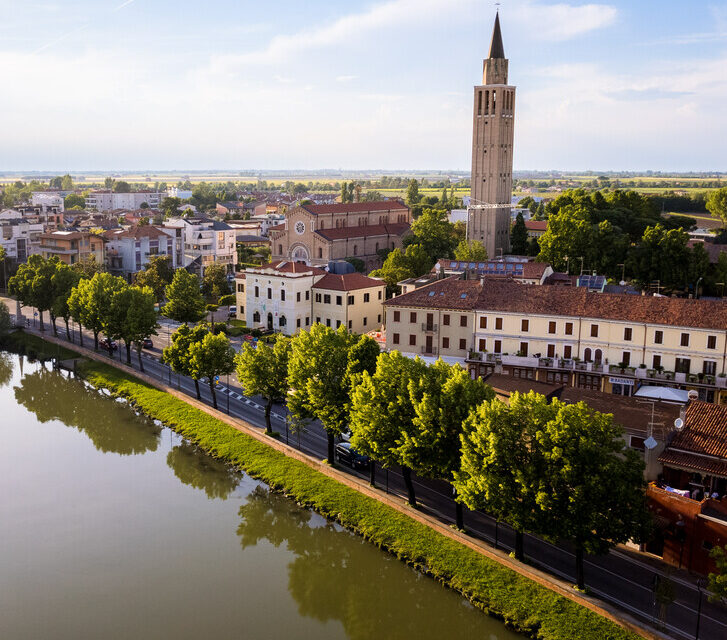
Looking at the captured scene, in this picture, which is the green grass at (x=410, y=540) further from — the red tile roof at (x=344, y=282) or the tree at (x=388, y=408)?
the red tile roof at (x=344, y=282)

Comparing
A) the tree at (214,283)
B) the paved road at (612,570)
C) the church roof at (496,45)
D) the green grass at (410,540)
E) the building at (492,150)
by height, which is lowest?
the green grass at (410,540)

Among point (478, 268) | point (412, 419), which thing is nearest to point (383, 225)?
point (478, 268)

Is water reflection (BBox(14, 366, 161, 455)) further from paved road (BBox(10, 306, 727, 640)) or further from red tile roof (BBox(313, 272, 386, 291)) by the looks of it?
red tile roof (BBox(313, 272, 386, 291))

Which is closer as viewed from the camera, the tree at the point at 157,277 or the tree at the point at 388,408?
the tree at the point at 388,408

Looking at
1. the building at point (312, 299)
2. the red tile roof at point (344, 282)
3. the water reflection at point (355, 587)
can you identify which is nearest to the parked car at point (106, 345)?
the building at point (312, 299)

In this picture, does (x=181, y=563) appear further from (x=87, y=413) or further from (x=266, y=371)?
(x=87, y=413)

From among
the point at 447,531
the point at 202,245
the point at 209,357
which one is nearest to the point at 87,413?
the point at 209,357
